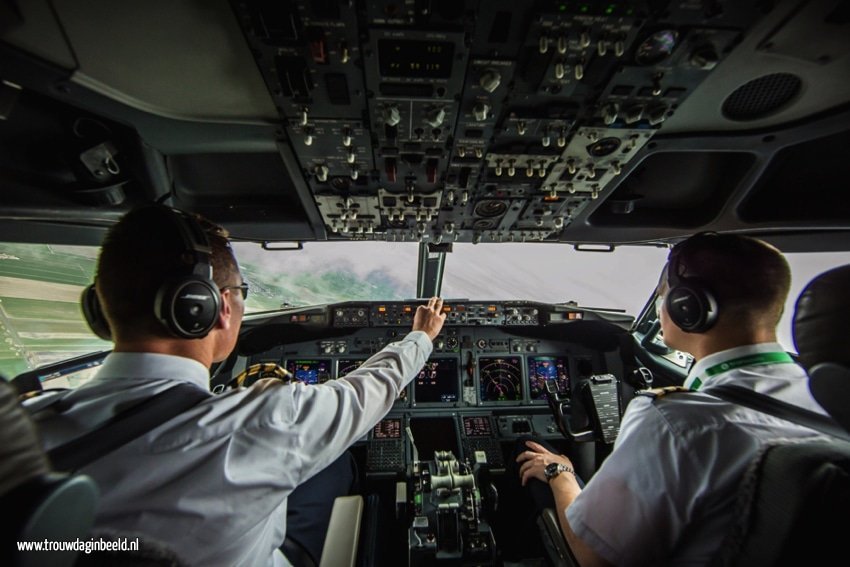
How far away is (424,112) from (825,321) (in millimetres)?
1453

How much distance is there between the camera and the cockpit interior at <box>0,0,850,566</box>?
3.80 feet

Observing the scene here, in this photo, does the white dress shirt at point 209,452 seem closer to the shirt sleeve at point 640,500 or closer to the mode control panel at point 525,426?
the shirt sleeve at point 640,500

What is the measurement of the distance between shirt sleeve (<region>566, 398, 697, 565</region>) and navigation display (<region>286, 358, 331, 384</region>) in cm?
276

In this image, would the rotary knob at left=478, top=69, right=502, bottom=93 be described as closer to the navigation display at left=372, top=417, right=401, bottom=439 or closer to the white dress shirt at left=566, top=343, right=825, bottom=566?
the white dress shirt at left=566, top=343, right=825, bottom=566

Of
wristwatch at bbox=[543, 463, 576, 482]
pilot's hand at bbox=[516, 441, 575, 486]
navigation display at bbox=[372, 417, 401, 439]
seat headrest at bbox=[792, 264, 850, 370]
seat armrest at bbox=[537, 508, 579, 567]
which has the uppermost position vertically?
seat headrest at bbox=[792, 264, 850, 370]

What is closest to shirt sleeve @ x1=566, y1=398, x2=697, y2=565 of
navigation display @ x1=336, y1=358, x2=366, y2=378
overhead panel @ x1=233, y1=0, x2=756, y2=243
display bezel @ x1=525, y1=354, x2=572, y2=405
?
overhead panel @ x1=233, y1=0, x2=756, y2=243

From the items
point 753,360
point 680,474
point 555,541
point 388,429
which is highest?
point 753,360

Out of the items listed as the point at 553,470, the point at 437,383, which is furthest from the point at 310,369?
the point at 553,470

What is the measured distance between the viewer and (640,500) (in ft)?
3.19

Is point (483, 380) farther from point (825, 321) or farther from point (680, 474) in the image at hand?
point (825, 321)

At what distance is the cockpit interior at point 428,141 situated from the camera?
1.16m

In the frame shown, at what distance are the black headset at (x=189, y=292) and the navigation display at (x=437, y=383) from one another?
258cm

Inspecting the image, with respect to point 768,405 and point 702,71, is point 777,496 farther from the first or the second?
point 702,71

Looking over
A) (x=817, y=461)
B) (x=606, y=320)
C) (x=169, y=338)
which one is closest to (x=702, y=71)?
A: (x=817, y=461)
